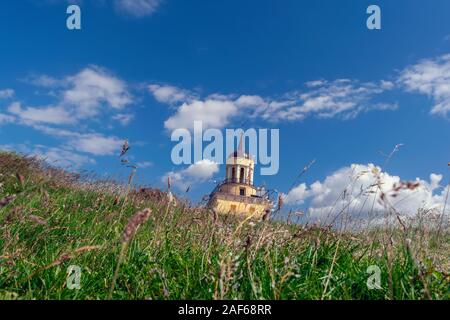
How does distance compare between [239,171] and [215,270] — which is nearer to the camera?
[215,270]

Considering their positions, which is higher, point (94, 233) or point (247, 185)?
point (247, 185)

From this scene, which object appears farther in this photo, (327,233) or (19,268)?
(327,233)

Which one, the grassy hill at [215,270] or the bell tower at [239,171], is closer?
the grassy hill at [215,270]

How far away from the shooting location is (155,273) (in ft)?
13.1

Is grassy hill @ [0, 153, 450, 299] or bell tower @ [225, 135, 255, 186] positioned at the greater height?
bell tower @ [225, 135, 255, 186]

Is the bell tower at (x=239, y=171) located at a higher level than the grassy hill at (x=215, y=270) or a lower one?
higher

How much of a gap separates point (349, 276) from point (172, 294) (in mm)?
1590

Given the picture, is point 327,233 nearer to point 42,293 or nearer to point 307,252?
point 307,252

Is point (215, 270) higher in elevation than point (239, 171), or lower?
lower

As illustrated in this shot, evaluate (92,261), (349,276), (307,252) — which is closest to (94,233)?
(92,261)

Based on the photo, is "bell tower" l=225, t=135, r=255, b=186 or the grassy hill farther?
"bell tower" l=225, t=135, r=255, b=186
